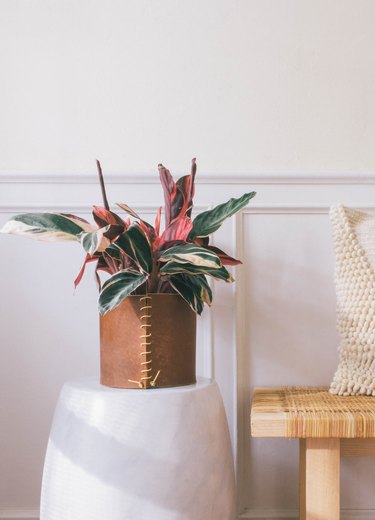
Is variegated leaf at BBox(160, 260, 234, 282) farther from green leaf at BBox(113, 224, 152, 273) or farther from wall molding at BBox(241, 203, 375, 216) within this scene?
wall molding at BBox(241, 203, 375, 216)

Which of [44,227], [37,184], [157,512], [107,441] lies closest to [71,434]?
[107,441]

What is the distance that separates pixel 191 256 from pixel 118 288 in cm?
14

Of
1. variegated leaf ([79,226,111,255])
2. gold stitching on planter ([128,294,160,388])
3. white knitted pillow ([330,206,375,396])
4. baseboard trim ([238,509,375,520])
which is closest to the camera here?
variegated leaf ([79,226,111,255])

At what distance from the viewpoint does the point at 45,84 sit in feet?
4.91

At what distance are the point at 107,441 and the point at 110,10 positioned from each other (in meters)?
1.04

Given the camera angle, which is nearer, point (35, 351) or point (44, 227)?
point (44, 227)

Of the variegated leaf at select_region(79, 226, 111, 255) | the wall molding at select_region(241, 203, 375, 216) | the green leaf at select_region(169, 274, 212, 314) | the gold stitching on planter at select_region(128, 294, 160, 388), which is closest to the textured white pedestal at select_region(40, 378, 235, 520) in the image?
the gold stitching on planter at select_region(128, 294, 160, 388)

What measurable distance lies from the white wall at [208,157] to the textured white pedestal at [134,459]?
1.30ft

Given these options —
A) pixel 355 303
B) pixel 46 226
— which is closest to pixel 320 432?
pixel 355 303

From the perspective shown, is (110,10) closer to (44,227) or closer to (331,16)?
(331,16)

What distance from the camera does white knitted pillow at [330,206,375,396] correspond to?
1202 millimetres

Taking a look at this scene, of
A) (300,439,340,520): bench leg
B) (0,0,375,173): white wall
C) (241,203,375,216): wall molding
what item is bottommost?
(300,439,340,520): bench leg

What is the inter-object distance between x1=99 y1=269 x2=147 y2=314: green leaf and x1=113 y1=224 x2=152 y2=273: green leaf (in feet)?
0.08

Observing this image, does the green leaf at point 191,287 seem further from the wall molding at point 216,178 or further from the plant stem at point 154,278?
the wall molding at point 216,178
